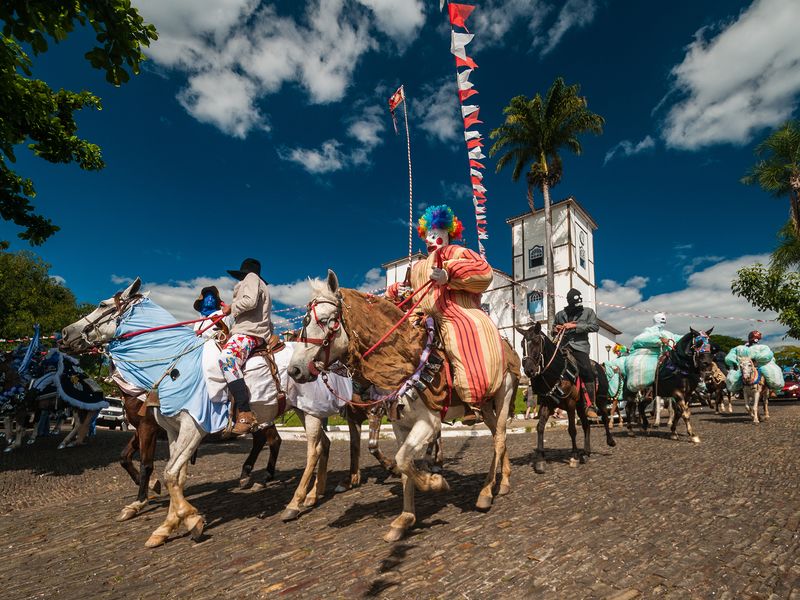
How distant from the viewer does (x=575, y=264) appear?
119ft

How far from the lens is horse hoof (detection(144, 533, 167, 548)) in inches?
168

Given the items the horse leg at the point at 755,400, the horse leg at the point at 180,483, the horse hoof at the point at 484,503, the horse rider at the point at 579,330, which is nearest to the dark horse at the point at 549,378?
the horse rider at the point at 579,330

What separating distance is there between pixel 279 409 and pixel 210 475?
3778mm

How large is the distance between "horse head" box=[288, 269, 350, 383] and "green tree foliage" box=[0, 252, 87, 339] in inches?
860

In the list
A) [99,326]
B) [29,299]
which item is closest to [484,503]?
[99,326]

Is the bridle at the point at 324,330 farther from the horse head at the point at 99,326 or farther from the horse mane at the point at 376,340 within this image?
the horse head at the point at 99,326

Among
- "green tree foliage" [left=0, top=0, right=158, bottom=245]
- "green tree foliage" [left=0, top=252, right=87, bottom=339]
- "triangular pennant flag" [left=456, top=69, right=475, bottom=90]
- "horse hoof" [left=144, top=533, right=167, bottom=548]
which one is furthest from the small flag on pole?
"green tree foliage" [left=0, top=252, right=87, bottom=339]

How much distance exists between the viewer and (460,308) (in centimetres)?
488

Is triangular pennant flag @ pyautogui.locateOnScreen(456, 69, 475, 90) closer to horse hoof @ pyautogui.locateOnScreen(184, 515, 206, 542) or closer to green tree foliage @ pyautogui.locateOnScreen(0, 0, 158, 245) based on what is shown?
green tree foliage @ pyautogui.locateOnScreen(0, 0, 158, 245)

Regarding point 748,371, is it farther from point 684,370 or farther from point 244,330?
point 244,330

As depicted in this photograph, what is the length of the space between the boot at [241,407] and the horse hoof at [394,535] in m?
2.27

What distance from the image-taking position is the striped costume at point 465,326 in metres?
4.43

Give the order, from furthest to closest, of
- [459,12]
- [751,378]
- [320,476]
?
[751,378] < [459,12] < [320,476]

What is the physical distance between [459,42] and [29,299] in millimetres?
31438
